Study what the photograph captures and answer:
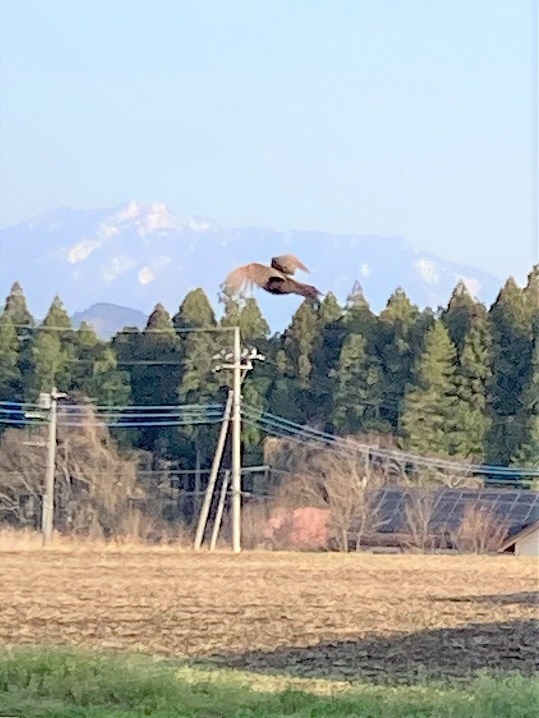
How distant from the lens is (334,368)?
419 centimetres

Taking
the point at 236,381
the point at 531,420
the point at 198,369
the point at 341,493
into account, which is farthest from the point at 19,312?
the point at 531,420

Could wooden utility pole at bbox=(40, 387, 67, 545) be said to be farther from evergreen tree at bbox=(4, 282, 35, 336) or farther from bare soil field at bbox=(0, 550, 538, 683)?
evergreen tree at bbox=(4, 282, 35, 336)

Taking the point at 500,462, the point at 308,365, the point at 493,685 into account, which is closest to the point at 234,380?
the point at 308,365

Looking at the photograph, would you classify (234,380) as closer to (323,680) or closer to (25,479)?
(25,479)

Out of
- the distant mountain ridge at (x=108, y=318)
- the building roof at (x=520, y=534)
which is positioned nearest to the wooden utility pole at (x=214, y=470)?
the distant mountain ridge at (x=108, y=318)

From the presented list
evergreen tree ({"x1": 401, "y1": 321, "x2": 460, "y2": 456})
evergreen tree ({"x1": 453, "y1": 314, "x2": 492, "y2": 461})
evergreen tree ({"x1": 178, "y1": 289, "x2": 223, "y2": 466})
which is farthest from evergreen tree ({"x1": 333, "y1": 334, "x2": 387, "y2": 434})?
evergreen tree ({"x1": 178, "y1": 289, "x2": 223, "y2": 466})

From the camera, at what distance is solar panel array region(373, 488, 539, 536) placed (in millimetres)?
Result: 4262

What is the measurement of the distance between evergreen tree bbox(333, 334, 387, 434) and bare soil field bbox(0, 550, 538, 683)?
463 millimetres

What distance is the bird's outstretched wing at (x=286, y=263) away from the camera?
153 inches

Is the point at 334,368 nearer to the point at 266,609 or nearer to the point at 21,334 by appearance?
the point at 266,609

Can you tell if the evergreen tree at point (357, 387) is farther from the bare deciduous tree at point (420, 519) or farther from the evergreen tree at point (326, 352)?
the bare deciduous tree at point (420, 519)

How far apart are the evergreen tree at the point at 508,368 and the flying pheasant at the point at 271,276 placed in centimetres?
61

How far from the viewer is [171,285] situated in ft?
13.9

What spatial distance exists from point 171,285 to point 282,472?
0.82 meters
